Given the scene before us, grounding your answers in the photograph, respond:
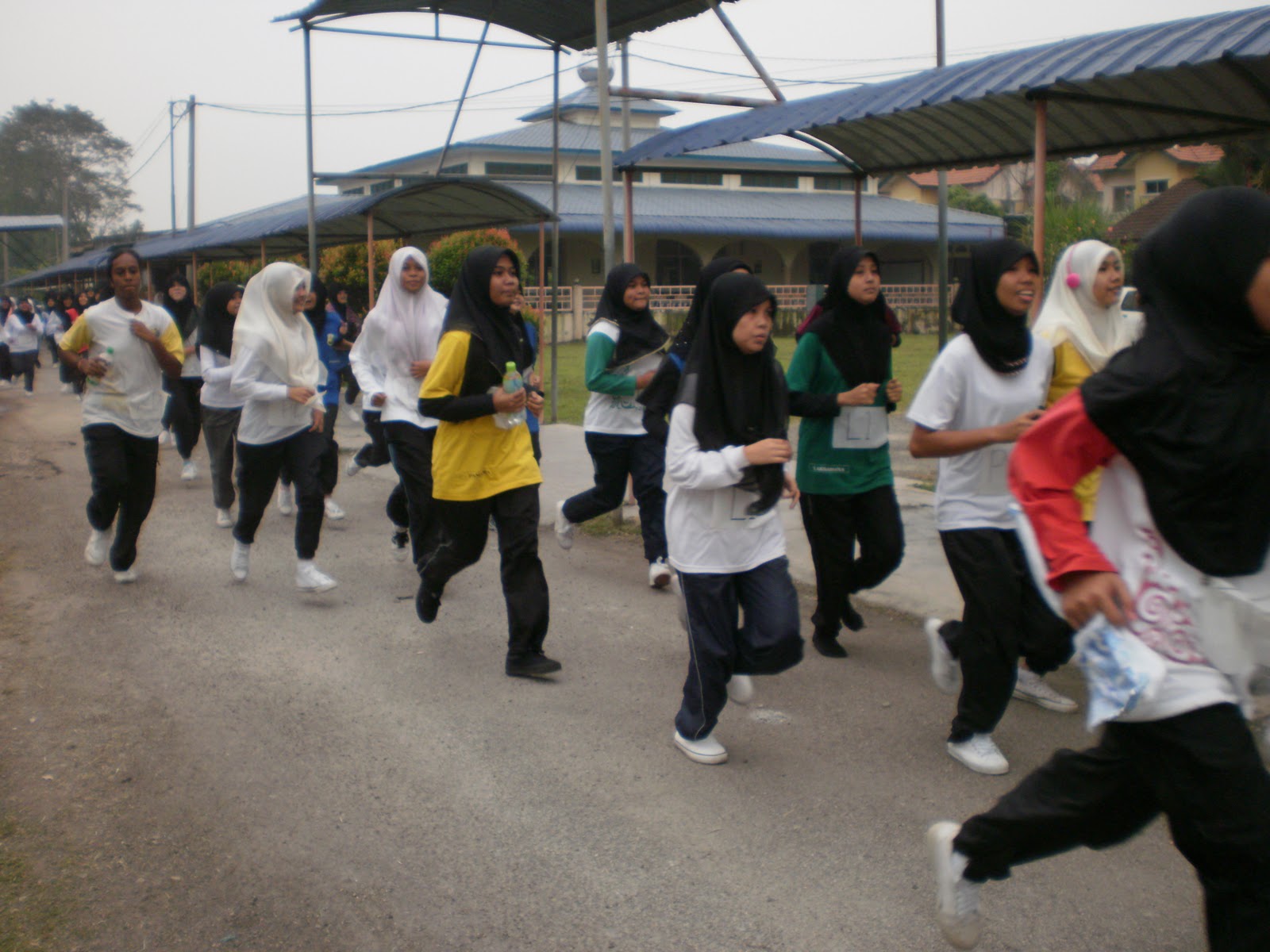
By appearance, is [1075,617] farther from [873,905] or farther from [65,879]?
[65,879]

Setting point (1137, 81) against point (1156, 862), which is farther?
point (1137, 81)

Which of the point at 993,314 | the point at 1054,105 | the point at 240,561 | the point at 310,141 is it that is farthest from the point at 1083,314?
the point at 310,141

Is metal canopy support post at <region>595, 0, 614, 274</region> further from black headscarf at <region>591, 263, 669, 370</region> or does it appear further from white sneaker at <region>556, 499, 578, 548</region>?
white sneaker at <region>556, 499, 578, 548</region>

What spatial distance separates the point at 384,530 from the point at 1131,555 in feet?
22.7

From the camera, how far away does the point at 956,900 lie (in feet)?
9.33

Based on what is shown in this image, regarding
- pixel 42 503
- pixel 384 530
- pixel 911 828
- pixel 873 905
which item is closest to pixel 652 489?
pixel 384 530

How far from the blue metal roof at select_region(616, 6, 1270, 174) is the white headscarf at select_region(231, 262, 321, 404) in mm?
3055

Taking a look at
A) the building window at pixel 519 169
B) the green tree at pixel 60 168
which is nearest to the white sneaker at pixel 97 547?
the building window at pixel 519 169

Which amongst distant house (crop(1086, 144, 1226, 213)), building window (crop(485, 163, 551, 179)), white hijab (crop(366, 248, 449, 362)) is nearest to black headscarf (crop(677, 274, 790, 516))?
white hijab (crop(366, 248, 449, 362))

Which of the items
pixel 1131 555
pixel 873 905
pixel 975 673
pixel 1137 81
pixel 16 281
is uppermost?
pixel 16 281

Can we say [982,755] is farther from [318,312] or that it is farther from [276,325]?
[318,312]

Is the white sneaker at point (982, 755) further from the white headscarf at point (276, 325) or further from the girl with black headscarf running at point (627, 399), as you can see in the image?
the white headscarf at point (276, 325)

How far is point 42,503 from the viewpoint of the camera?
33.4 ft

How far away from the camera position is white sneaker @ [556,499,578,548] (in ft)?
24.2
